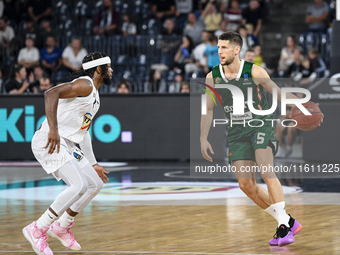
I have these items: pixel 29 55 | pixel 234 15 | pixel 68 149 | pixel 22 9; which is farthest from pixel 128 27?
pixel 68 149

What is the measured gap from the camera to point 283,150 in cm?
1332

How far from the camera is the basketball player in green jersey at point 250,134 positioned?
19.4 ft

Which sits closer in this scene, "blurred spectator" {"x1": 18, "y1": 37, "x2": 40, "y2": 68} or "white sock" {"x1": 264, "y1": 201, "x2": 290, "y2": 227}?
"white sock" {"x1": 264, "y1": 201, "x2": 290, "y2": 227}

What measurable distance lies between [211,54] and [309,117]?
30.4 feet

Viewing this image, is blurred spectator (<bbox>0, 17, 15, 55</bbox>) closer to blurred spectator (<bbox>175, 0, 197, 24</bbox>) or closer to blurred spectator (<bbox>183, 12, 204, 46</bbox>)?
blurred spectator (<bbox>175, 0, 197, 24</bbox>)

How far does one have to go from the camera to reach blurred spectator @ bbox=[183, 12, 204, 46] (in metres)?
17.2

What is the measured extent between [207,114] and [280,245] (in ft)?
4.87

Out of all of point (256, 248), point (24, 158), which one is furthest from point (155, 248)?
point (24, 158)

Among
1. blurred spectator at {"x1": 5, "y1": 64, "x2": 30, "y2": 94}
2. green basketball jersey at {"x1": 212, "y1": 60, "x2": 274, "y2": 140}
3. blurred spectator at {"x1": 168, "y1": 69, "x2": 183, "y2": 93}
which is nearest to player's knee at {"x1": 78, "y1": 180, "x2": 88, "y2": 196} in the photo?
green basketball jersey at {"x1": 212, "y1": 60, "x2": 274, "y2": 140}

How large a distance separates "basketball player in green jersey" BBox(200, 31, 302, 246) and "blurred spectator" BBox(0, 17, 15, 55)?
13.0 meters

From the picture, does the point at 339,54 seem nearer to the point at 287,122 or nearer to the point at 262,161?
the point at 287,122

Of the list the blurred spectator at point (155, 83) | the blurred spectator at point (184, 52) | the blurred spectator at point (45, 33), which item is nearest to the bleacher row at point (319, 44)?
the blurred spectator at point (184, 52)

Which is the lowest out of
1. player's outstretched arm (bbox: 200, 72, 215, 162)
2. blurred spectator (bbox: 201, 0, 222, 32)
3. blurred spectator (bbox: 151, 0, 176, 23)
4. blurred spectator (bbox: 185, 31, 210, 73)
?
player's outstretched arm (bbox: 200, 72, 215, 162)

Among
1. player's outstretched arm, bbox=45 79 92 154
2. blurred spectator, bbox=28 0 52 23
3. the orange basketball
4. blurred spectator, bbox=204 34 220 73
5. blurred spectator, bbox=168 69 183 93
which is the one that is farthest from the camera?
blurred spectator, bbox=28 0 52 23
